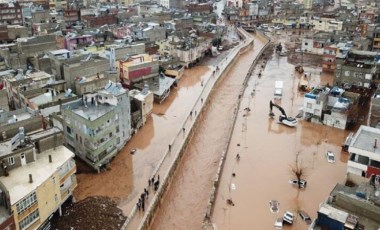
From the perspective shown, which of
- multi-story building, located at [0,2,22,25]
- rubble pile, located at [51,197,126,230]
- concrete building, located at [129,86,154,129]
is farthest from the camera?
multi-story building, located at [0,2,22,25]

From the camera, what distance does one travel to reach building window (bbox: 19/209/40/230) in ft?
74.0

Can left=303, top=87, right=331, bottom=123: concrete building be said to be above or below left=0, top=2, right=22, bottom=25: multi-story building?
below

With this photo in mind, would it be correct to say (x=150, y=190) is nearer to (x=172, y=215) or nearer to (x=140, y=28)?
(x=172, y=215)

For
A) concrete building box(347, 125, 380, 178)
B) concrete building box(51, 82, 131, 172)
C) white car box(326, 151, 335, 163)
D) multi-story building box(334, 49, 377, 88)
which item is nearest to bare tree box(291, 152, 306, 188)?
white car box(326, 151, 335, 163)

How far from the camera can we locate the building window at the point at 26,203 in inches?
870

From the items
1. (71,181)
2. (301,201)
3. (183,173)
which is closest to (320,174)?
(301,201)

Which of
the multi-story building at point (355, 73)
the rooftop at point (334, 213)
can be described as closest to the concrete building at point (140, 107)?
the rooftop at point (334, 213)

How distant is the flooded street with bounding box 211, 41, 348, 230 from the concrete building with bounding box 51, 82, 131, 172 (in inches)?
389

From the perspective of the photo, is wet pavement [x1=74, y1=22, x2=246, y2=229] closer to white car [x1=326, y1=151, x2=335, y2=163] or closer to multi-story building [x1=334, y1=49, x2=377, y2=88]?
white car [x1=326, y1=151, x2=335, y2=163]

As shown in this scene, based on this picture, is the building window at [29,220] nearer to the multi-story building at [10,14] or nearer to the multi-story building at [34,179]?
the multi-story building at [34,179]

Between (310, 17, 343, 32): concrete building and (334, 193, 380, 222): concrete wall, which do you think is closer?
(334, 193, 380, 222): concrete wall

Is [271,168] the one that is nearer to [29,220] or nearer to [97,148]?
[97,148]

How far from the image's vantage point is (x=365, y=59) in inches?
2106

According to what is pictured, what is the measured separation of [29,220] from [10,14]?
71454mm
